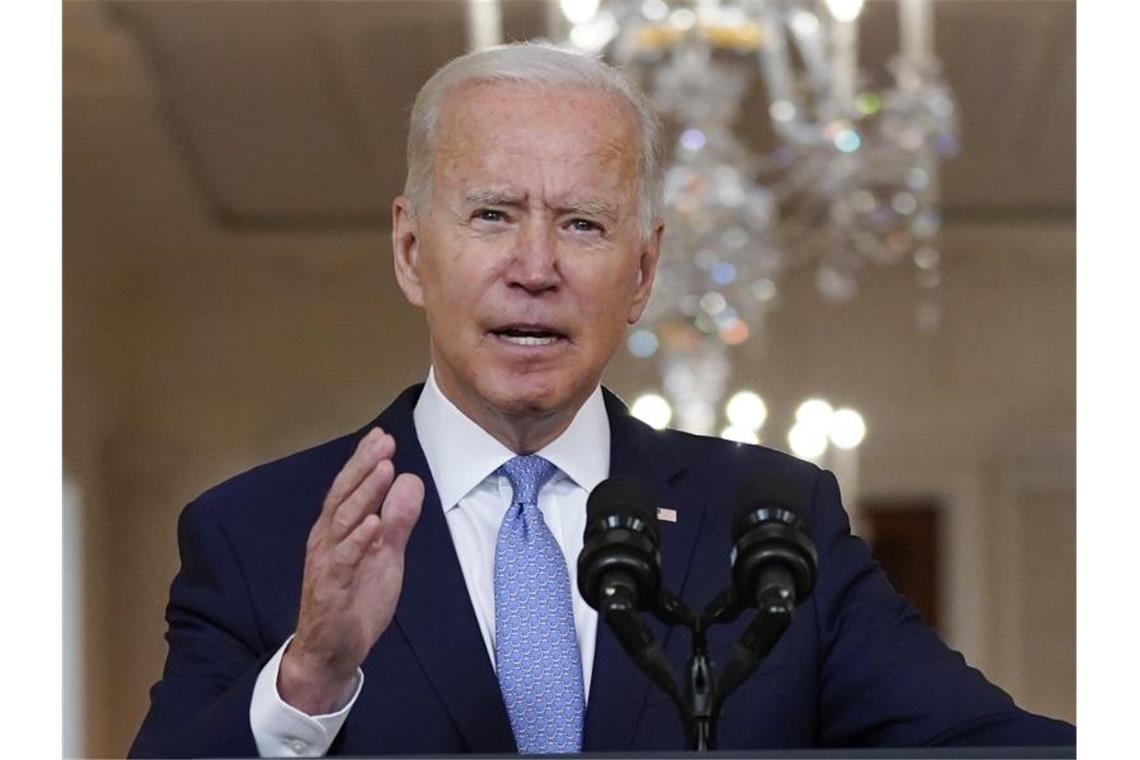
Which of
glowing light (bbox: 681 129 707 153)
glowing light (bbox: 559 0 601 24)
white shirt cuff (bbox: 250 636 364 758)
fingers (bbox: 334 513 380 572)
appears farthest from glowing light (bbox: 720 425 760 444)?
fingers (bbox: 334 513 380 572)

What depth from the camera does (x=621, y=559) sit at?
4.84ft

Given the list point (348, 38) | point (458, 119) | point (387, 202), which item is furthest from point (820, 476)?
point (387, 202)

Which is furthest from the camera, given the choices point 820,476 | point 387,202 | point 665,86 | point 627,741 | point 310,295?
point 310,295

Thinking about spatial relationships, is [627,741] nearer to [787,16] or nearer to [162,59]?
[787,16]

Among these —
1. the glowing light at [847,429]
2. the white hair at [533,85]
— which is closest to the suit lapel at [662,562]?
the white hair at [533,85]

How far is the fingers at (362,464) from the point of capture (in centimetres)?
153

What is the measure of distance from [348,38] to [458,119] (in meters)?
5.45

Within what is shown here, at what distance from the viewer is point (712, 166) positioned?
6.06 meters

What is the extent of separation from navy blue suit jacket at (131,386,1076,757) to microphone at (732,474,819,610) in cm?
39

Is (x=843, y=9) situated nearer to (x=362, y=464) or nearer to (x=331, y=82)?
(x=331, y=82)

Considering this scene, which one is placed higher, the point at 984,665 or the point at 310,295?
the point at 310,295

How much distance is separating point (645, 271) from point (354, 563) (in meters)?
0.64

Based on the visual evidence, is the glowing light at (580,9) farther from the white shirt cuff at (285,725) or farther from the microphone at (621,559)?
the microphone at (621,559)

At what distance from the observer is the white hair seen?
1971 millimetres
